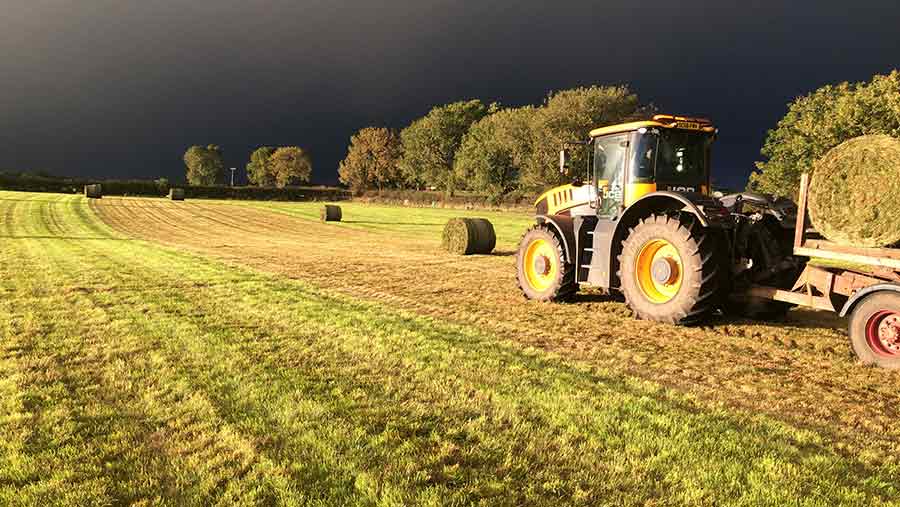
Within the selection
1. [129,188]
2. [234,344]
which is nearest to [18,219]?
[234,344]

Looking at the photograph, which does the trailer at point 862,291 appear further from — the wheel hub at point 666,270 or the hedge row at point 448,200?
the hedge row at point 448,200

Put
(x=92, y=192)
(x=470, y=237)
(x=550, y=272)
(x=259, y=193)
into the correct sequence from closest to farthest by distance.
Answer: (x=550, y=272)
(x=470, y=237)
(x=92, y=192)
(x=259, y=193)

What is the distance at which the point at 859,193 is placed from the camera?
18.4 feet

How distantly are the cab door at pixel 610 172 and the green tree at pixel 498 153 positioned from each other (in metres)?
52.1

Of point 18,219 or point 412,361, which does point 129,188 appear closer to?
point 18,219

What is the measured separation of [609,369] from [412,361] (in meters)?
2.10

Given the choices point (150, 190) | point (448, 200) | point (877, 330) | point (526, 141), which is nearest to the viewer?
point (877, 330)

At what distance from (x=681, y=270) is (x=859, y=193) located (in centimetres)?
241

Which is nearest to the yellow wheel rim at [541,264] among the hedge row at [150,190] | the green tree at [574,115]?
the green tree at [574,115]

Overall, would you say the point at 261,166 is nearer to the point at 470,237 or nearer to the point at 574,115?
the point at 574,115

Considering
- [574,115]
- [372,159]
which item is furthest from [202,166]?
[574,115]

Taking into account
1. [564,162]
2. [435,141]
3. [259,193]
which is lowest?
[564,162]

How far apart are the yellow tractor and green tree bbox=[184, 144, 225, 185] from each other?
5582 inches

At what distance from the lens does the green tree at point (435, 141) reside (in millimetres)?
88375
